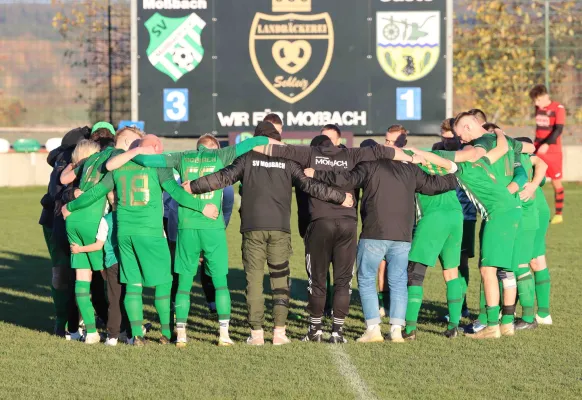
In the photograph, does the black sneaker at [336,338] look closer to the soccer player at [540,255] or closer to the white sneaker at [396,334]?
the white sneaker at [396,334]

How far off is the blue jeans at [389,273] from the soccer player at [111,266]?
2.10 meters

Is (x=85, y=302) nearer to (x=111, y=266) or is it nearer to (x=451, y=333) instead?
(x=111, y=266)

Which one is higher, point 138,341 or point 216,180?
point 216,180

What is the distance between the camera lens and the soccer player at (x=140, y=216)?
31.5 ft

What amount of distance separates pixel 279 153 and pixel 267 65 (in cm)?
1300

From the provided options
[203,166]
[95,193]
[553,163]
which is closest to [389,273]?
[203,166]

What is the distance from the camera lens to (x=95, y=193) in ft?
31.7

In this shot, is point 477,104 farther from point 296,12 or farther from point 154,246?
point 154,246

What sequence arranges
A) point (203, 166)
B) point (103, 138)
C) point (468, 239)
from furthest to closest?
1. point (468, 239)
2. point (103, 138)
3. point (203, 166)

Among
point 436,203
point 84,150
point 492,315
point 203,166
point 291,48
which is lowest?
point 492,315

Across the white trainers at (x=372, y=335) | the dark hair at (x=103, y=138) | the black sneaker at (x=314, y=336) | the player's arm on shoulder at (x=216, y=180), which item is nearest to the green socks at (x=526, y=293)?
the white trainers at (x=372, y=335)

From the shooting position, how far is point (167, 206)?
11.2 meters

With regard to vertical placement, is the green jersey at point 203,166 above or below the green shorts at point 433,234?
above

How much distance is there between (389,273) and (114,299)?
2.39m
